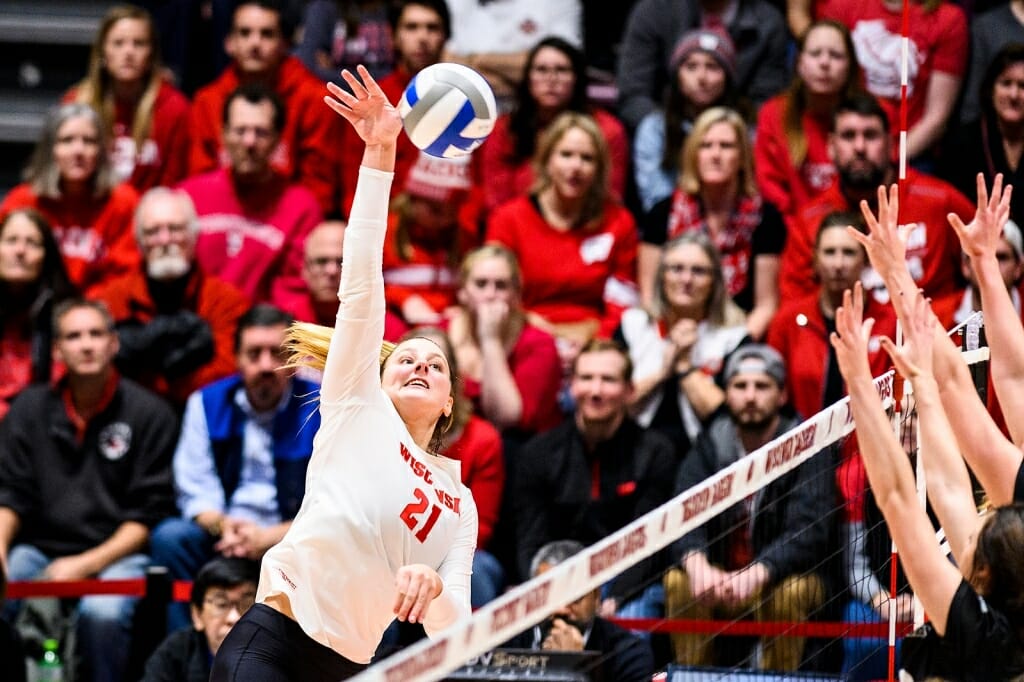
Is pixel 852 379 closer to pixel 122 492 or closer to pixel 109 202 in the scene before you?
pixel 122 492

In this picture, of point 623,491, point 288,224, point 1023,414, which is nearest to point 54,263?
point 288,224

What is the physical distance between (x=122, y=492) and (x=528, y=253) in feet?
8.70

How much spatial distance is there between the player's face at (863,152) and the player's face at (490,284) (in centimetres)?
198

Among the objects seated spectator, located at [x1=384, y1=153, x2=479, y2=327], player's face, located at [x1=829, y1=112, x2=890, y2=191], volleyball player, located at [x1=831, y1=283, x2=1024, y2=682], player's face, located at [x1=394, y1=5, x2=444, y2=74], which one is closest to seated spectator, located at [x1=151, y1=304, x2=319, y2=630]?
seated spectator, located at [x1=384, y1=153, x2=479, y2=327]

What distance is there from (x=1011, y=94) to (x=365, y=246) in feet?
17.2

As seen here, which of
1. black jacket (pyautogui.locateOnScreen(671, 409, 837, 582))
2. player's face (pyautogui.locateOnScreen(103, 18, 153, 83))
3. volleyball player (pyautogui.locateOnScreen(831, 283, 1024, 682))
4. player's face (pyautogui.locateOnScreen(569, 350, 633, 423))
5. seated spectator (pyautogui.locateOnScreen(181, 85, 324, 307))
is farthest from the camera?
player's face (pyautogui.locateOnScreen(103, 18, 153, 83))

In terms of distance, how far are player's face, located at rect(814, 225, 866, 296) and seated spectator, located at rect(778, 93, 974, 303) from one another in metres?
0.33

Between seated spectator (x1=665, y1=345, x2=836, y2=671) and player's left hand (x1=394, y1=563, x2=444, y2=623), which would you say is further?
seated spectator (x1=665, y1=345, x2=836, y2=671)

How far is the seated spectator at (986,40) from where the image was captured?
394 inches

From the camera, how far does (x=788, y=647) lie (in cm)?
713

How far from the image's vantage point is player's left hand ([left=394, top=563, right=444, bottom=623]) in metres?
4.98

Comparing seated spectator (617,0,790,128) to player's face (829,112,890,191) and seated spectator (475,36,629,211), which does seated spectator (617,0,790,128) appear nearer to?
seated spectator (475,36,629,211)

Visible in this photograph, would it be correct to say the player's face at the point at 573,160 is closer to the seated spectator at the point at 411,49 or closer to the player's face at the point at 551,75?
the player's face at the point at 551,75

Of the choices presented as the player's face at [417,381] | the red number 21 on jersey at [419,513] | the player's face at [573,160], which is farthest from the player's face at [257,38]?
the red number 21 on jersey at [419,513]
